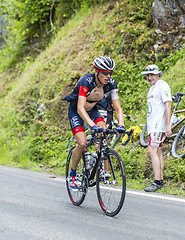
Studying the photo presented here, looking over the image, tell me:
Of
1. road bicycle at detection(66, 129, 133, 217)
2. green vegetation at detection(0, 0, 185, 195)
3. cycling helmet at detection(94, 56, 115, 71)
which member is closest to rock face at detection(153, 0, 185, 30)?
green vegetation at detection(0, 0, 185, 195)

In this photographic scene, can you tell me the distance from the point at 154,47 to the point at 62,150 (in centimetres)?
462

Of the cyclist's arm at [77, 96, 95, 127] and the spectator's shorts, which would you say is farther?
the spectator's shorts

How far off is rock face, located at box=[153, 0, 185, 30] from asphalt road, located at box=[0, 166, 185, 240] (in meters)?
7.36

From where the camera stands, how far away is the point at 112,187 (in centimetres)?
500

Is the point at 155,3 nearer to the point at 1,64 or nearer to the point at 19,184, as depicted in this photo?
the point at 19,184

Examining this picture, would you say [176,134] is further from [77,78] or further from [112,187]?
[77,78]

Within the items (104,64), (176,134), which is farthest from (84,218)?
(176,134)

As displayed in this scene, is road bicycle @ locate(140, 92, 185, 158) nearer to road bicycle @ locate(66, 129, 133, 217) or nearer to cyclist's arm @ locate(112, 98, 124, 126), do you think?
cyclist's arm @ locate(112, 98, 124, 126)

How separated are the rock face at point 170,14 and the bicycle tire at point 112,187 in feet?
27.5

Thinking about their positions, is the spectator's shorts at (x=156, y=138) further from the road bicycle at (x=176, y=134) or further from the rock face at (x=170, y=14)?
the rock face at (x=170, y=14)

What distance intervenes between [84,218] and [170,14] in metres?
9.36

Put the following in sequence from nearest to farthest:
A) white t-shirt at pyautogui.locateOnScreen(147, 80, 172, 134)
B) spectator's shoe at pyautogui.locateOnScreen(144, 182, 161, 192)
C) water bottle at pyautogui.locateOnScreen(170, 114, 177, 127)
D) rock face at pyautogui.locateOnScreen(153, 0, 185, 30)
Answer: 1. spectator's shoe at pyautogui.locateOnScreen(144, 182, 161, 192)
2. white t-shirt at pyautogui.locateOnScreen(147, 80, 172, 134)
3. water bottle at pyautogui.locateOnScreen(170, 114, 177, 127)
4. rock face at pyautogui.locateOnScreen(153, 0, 185, 30)

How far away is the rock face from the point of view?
485 inches

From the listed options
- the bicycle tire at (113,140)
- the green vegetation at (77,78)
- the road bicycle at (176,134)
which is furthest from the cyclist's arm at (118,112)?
the bicycle tire at (113,140)
